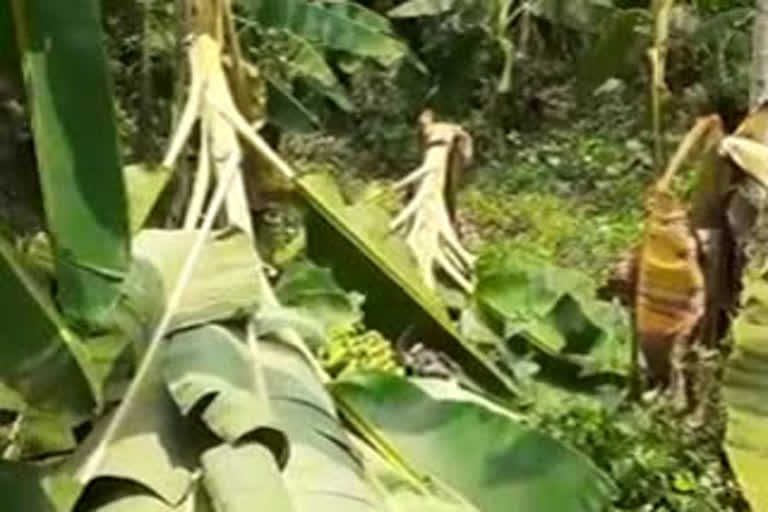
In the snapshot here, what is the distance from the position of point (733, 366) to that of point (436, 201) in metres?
0.77

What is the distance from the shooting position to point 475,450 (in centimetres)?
165

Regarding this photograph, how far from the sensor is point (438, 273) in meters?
2.47

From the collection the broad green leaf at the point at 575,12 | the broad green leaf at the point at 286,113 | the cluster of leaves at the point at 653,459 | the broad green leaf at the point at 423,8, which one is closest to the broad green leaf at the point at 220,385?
the cluster of leaves at the point at 653,459

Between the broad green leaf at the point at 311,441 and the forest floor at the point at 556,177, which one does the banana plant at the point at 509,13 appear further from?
the broad green leaf at the point at 311,441

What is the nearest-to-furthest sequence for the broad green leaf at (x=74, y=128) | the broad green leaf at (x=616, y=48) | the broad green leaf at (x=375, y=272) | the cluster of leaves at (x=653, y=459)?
the broad green leaf at (x=74, y=128)
the broad green leaf at (x=375, y=272)
the cluster of leaves at (x=653, y=459)
the broad green leaf at (x=616, y=48)

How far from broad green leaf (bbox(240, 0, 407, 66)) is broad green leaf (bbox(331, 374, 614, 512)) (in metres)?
1.26

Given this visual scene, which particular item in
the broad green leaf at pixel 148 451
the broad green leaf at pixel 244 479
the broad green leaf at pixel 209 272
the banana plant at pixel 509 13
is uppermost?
the broad green leaf at pixel 209 272

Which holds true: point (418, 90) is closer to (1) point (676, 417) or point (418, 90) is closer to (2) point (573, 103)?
(2) point (573, 103)

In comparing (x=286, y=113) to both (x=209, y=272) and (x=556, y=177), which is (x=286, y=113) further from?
(x=556, y=177)

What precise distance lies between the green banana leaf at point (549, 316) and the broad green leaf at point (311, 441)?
810 millimetres

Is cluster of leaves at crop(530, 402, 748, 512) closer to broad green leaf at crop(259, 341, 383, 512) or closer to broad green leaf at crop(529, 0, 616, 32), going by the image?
broad green leaf at crop(259, 341, 383, 512)

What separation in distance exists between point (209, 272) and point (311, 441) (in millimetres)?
245

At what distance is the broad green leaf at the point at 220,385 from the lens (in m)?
1.45

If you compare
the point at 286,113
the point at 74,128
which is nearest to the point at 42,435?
the point at 74,128
